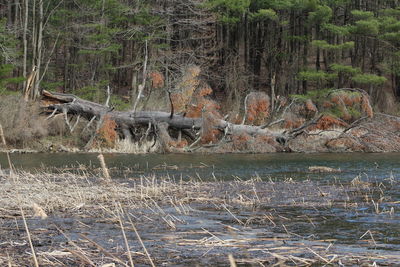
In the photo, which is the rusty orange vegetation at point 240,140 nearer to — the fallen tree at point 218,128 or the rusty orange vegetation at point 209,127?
the fallen tree at point 218,128

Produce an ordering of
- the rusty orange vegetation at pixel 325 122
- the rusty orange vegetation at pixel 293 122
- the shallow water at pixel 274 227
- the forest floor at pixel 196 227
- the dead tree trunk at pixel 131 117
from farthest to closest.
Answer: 1. the rusty orange vegetation at pixel 293 122
2. the rusty orange vegetation at pixel 325 122
3. the dead tree trunk at pixel 131 117
4. the shallow water at pixel 274 227
5. the forest floor at pixel 196 227

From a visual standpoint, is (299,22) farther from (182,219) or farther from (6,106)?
(182,219)

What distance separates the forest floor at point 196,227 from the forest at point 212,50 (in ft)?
64.2

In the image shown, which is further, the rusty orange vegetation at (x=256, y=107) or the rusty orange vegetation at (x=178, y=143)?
the rusty orange vegetation at (x=256, y=107)

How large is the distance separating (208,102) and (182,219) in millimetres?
20715

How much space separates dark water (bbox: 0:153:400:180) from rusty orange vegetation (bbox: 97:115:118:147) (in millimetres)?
2371

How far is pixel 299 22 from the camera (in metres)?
45.9

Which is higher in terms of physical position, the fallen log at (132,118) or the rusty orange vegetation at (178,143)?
the fallen log at (132,118)

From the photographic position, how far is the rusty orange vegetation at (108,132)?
2756 centimetres

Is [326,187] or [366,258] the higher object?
[366,258]

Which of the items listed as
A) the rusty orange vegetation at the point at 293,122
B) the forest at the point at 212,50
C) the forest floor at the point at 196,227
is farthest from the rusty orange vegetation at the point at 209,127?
the forest floor at the point at 196,227

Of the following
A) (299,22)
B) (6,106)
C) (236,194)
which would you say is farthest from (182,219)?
(299,22)

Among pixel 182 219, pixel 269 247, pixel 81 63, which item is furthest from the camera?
pixel 81 63

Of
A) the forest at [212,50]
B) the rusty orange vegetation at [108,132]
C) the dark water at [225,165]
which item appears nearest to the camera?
the dark water at [225,165]
